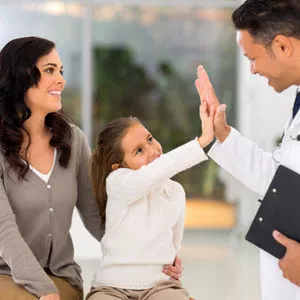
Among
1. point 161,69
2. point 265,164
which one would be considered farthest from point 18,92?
point 161,69

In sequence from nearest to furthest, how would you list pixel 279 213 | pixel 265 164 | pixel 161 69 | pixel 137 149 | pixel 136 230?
pixel 279 213 < pixel 265 164 < pixel 136 230 < pixel 137 149 < pixel 161 69

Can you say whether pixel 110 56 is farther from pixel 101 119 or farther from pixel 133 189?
pixel 133 189

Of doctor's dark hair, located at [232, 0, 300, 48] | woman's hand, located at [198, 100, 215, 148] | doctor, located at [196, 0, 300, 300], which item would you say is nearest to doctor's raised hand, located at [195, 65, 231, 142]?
woman's hand, located at [198, 100, 215, 148]

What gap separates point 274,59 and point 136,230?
803 millimetres

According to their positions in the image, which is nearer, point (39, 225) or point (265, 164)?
point (265, 164)

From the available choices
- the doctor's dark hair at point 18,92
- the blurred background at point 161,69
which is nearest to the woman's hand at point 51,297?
the doctor's dark hair at point 18,92

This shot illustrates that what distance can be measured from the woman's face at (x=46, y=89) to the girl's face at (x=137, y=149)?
11.2 inches

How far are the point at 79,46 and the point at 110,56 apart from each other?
38 cm

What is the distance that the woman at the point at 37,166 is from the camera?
261 centimetres

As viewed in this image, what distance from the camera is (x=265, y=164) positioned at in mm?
2420

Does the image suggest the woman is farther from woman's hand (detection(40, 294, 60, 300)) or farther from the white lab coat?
the white lab coat

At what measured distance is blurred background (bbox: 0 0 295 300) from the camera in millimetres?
7980

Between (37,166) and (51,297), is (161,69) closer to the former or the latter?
(37,166)

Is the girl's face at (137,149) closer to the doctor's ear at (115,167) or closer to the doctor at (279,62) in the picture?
the doctor's ear at (115,167)
